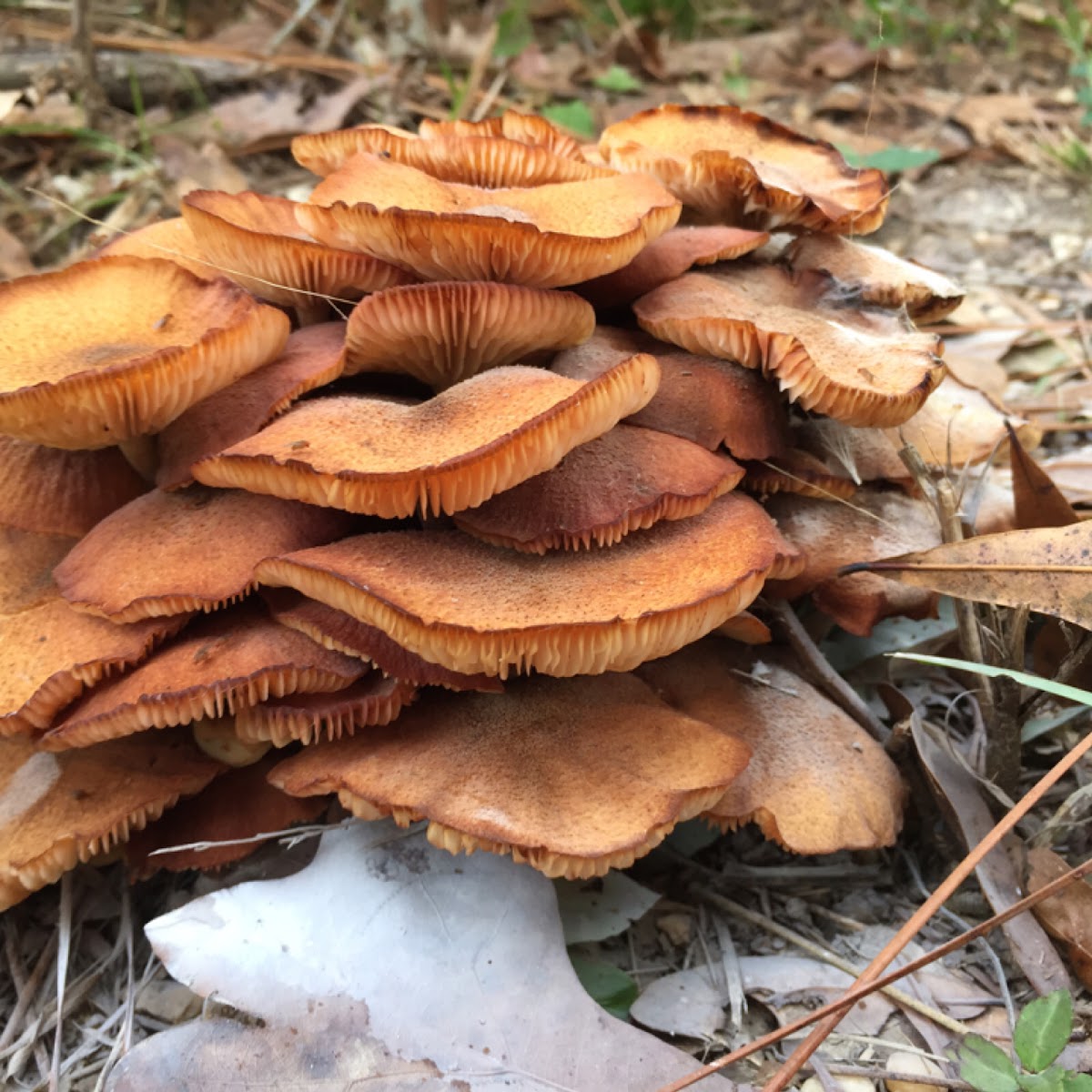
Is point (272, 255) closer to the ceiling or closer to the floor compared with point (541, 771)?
closer to the ceiling

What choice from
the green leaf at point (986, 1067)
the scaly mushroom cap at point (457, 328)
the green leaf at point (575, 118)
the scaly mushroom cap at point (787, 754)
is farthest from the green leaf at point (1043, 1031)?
the green leaf at point (575, 118)

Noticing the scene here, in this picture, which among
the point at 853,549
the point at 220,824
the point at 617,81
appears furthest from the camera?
the point at 617,81

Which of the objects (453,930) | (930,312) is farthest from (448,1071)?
(930,312)

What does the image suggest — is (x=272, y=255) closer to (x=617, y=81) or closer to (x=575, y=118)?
(x=575, y=118)

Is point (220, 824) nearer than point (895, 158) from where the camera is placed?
Yes

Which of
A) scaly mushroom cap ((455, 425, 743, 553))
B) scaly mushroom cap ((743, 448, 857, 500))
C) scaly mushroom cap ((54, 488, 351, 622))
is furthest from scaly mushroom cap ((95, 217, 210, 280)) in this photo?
scaly mushroom cap ((743, 448, 857, 500))

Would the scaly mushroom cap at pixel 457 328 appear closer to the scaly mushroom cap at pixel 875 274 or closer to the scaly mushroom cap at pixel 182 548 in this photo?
the scaly mushroom cap at pixel 182 548

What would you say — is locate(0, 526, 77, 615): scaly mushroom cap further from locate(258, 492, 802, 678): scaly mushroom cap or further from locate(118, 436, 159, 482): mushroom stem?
locate(258, 492, 802, 678): scaly mushroom cap

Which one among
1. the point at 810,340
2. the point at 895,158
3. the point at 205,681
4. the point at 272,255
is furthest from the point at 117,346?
the point at 895,158
